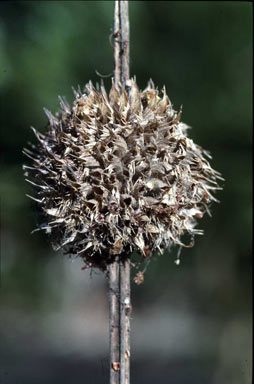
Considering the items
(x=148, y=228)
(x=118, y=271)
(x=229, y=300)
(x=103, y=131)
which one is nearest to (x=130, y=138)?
(x=103, y=131)

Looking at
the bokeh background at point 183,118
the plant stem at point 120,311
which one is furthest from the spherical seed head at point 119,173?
the bokeh background at point 183,118

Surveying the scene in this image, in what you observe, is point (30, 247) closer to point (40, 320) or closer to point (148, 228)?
point (40, 320)

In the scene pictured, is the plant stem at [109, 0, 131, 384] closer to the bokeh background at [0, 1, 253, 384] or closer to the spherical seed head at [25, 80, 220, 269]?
the spherical seed head at [25, 80, 220, 269]

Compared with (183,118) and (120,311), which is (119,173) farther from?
(183,118)

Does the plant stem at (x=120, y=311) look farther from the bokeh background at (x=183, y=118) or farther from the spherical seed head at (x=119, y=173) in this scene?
the bokeh background at (x=183, y=118)

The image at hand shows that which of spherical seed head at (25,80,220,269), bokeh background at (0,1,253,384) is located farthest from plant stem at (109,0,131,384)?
bokeh background at (0,1,253,384)

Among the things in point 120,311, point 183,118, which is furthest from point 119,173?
point 183,118
